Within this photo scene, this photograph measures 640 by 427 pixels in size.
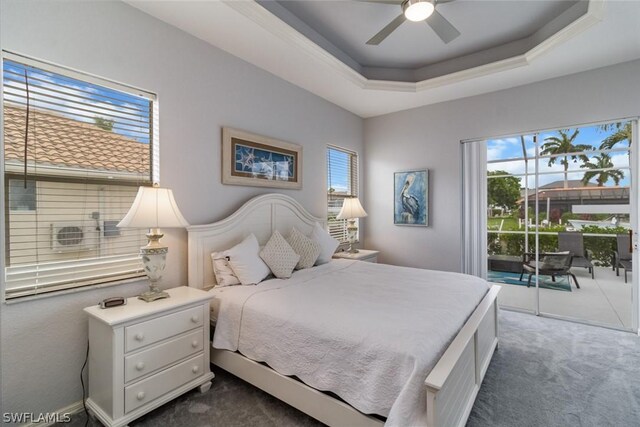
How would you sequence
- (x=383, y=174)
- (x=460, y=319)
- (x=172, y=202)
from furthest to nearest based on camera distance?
(x=383, y=174) < (x=172, y=202) < (x=460, y=319)

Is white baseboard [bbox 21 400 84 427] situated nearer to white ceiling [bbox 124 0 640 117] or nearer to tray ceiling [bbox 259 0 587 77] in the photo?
white ceiling [bbox 124 0 640 117]

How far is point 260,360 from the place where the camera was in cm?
196

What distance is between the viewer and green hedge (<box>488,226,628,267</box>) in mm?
3400

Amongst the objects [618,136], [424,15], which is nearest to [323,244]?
[424,15]

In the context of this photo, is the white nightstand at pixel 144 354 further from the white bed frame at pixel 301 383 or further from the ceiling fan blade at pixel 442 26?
the ceiling fan blade at pixel 442 26

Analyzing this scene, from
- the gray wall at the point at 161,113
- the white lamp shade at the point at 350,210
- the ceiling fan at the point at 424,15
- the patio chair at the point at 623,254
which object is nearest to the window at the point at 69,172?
the gray wall at the point at 161,113

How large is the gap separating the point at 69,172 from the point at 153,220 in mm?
644

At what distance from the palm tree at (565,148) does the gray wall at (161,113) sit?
3017 mm

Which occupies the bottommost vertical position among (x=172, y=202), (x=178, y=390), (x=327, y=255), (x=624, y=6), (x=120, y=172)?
(x=178, y=390)

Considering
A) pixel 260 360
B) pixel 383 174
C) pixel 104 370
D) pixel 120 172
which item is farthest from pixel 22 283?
pixel 383 174

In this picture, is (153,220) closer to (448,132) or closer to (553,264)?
(448,132)

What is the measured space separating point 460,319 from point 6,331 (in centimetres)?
267

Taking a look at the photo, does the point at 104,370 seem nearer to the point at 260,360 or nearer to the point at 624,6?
the point at 260,360

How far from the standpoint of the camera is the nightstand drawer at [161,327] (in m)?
1.76
